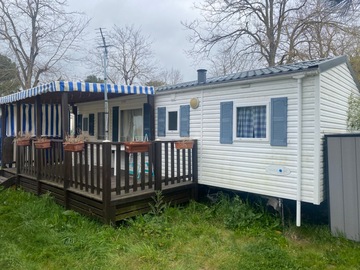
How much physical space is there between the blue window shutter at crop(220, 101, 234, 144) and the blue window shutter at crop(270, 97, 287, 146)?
0.86 meters

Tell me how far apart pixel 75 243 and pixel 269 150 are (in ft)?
11.6

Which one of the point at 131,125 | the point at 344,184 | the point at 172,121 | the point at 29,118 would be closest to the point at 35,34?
the point at 29,118

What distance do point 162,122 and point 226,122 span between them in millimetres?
1924

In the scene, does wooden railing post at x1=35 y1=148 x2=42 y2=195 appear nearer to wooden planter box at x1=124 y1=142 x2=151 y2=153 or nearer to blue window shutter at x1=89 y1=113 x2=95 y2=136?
wooden planter box at x1=124 y1=142 x2=151 y2=153

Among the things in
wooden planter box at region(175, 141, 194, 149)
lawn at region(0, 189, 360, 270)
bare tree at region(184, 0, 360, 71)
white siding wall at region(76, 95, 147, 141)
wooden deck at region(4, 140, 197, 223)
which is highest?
bare tree at region(184, 0, 360, 71)

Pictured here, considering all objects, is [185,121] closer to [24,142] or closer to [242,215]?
[242,215]

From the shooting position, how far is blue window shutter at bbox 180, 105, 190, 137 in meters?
6.24

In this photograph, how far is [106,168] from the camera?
14.4ft

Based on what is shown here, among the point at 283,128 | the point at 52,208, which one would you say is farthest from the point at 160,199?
the point at 283,128

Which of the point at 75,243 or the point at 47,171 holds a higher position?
the point at 47,171

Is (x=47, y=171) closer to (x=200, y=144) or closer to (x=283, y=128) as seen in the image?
(x=200, y=144)

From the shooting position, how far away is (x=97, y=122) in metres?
9.10

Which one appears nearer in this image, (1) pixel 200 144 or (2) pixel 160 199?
(2) pixel 160 199

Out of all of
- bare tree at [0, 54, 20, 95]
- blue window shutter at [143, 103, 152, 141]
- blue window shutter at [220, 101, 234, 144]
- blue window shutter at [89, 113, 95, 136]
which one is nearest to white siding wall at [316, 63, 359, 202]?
blue window shutter at [220, 101, 234, 144]
